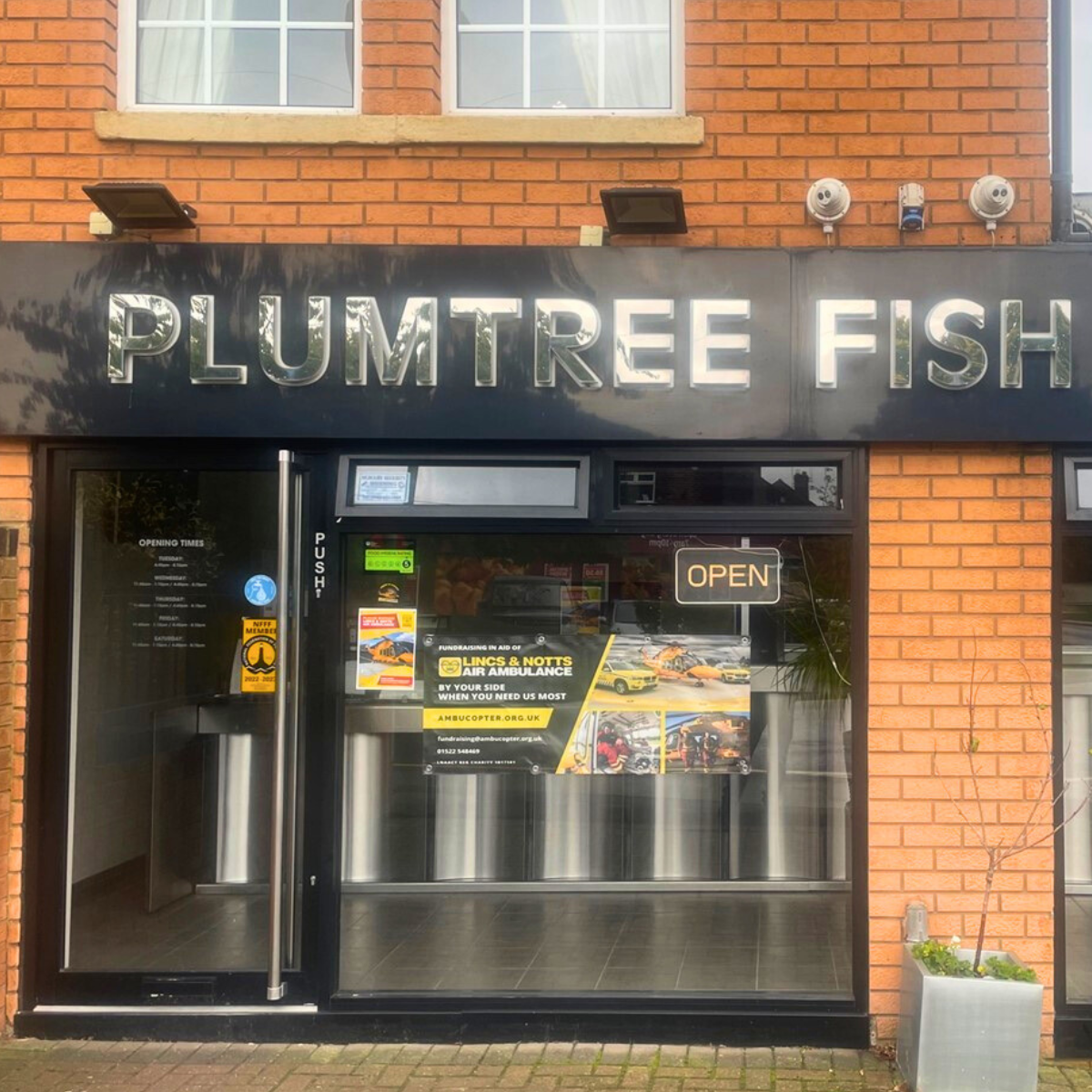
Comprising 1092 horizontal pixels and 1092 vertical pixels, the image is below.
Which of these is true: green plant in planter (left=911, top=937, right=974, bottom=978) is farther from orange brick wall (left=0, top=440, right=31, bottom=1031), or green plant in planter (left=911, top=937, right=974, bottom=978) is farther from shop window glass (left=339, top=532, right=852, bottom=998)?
orange brick wall (left=0, top=440, right=31, bottom=1031)

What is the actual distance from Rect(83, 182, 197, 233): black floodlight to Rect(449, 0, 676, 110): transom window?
1.38m

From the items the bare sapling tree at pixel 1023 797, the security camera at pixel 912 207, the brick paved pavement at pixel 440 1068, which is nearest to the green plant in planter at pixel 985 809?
the bare sapling tree at pixel 1023 797

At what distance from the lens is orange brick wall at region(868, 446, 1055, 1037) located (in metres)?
5.16

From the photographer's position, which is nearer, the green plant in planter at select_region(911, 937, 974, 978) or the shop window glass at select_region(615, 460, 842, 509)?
the green plant in planter at select_region(911, 937, 974, 978)

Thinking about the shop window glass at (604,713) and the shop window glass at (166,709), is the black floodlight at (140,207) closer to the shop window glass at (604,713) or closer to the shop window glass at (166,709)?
the shop window glass at (166,709)

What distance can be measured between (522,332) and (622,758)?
1.96m

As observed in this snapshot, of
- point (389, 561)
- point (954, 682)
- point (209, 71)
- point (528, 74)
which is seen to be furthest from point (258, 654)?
point (954, 682)

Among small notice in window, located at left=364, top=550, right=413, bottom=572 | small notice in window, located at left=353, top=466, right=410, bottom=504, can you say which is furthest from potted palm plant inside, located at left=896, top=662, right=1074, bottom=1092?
small notice in window, located at left=353, top=466, right=410, bottom=504

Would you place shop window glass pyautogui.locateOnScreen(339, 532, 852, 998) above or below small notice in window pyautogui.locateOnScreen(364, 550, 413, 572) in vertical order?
below

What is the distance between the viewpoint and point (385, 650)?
18.5ft

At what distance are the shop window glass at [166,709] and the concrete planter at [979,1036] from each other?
2.86 m

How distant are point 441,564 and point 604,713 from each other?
1.01 metres

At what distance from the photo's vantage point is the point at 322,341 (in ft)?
17.3

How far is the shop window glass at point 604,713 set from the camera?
5.57 m
